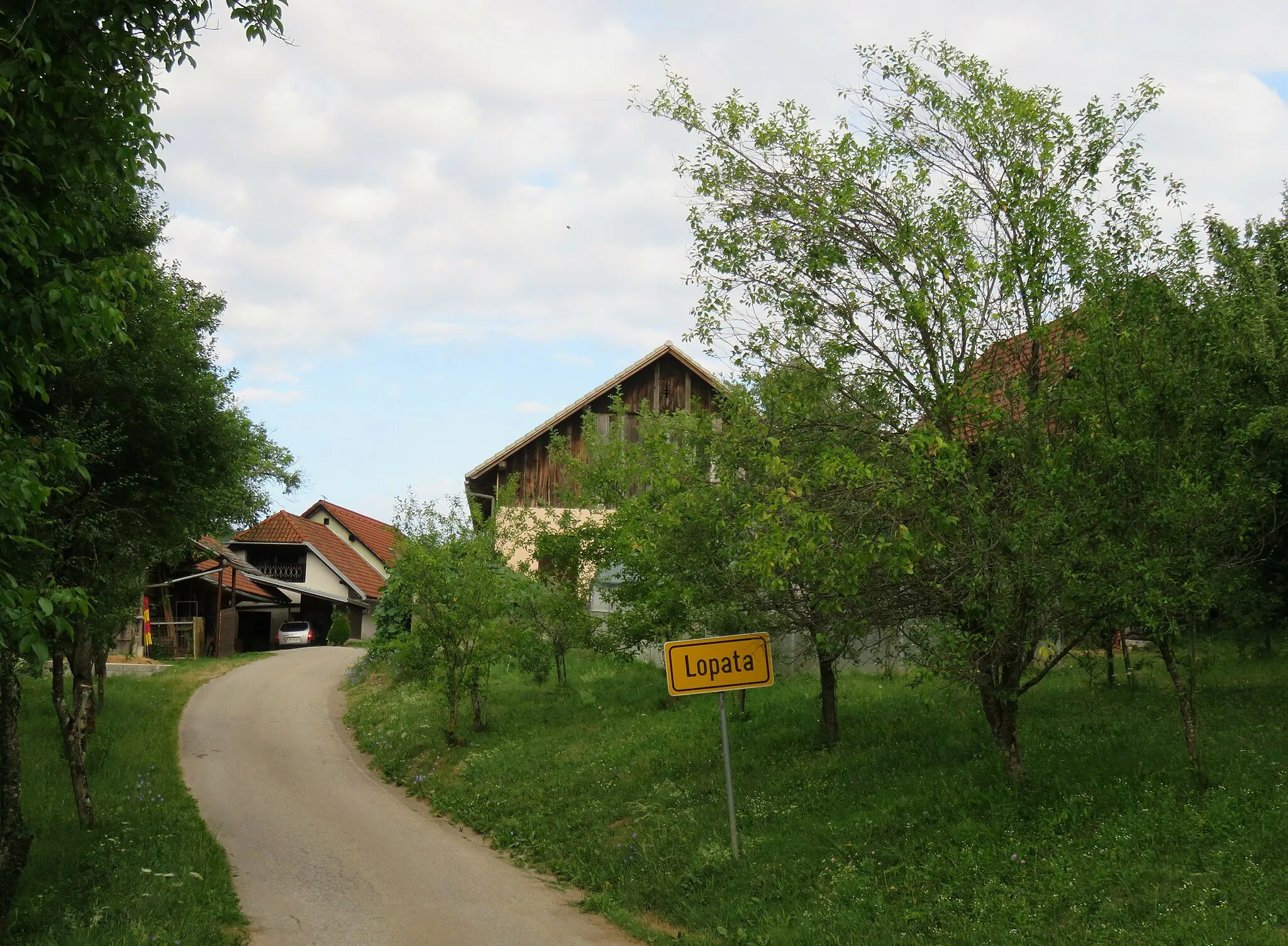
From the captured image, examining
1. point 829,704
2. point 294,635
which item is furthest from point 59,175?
point 294,635

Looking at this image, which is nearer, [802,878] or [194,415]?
[802,878]

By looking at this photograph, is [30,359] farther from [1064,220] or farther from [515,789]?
[515,789]

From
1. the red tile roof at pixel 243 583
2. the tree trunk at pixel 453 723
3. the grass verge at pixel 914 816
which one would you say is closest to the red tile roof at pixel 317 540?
the red tile roof at pixel 243 583

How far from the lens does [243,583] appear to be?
161 ft

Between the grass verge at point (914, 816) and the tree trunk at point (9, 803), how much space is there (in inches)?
214

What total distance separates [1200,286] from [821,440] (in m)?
3.90

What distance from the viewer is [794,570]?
10.9m

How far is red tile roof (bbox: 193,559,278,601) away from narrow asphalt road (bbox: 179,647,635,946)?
2512 cm

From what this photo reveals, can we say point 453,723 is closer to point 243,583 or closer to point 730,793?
point 730,793

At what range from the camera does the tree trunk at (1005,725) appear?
10.2 m

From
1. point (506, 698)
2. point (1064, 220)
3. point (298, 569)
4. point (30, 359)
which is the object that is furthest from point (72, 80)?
point (298, 569)

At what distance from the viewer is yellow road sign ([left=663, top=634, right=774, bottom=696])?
408 inches

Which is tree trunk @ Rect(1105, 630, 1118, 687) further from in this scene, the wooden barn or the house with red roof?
the house with red roof

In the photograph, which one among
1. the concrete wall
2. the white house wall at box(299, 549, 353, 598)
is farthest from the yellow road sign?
the white house wall at box(299, 549, 353, 598)
